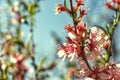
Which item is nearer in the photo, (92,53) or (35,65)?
(92,53)

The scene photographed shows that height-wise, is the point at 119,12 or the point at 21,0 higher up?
the point at 119,12

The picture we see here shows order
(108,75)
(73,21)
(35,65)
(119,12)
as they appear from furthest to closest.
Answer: (35,65) < (119,12) < (73,21) < (108,75)

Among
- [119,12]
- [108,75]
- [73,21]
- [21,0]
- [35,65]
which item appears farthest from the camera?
[21,0]

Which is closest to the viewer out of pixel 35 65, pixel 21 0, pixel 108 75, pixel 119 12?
pixel 108 75

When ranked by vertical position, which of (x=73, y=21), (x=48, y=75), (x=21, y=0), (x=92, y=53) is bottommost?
(x=48, y=75)

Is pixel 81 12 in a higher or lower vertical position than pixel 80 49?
higher

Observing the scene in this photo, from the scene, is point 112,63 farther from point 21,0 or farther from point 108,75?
point 21,0

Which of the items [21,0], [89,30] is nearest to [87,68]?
[89,30]

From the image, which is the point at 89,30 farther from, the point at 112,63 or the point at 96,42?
the point at 112,63

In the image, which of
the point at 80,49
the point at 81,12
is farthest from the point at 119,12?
the point at 80,49
